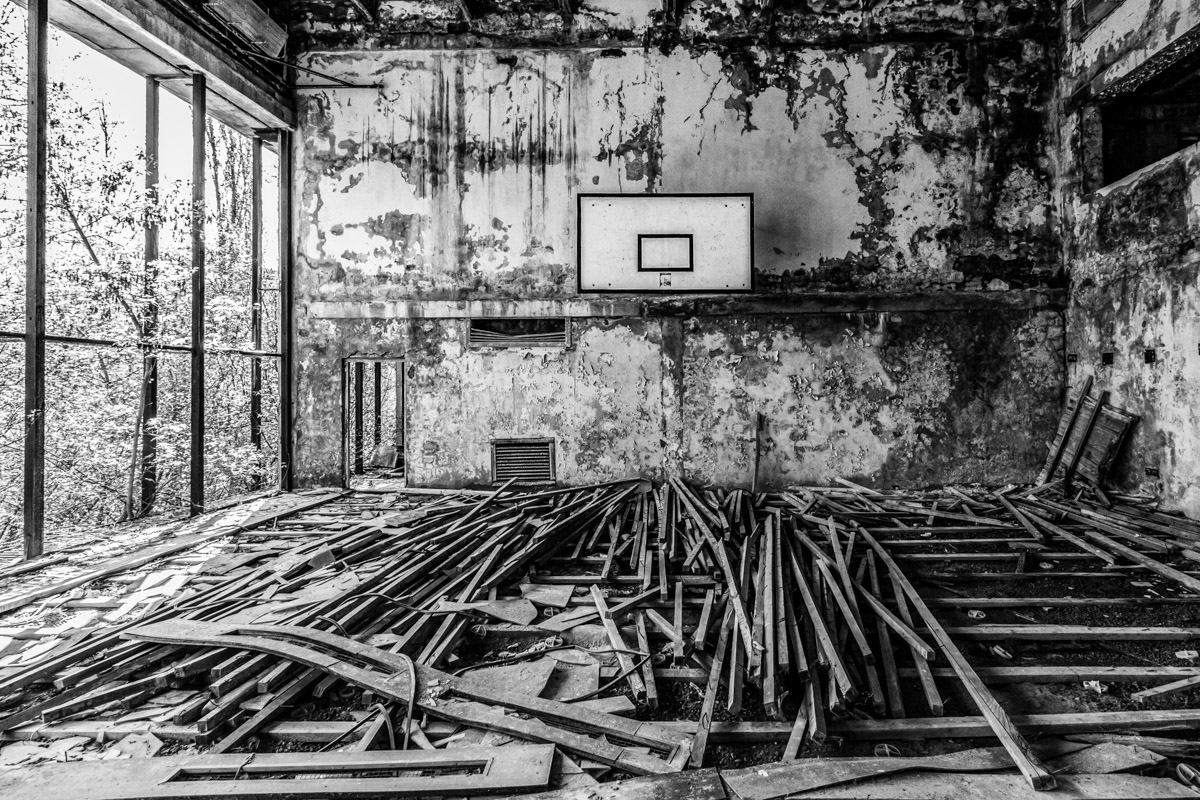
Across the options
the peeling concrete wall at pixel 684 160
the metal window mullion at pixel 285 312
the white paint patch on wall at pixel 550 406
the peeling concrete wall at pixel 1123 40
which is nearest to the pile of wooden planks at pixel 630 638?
the white paint patch on wall at pixel 550 406

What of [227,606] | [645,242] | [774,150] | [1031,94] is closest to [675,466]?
[645,242]

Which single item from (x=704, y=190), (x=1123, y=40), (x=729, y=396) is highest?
(x=1123, y=40)

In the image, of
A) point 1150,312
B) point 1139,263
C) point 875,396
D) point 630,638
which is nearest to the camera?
point 630,638

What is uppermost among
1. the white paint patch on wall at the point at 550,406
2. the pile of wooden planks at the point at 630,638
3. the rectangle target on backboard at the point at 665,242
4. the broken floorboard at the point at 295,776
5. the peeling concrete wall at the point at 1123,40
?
the peeling concrete wall at the point at 1123,40

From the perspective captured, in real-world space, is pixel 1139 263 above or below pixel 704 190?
below

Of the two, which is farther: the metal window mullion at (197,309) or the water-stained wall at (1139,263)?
the metal window mullion at (197,309)

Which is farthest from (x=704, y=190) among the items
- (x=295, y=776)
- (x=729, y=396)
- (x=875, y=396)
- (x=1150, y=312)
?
(x=295, y=776)

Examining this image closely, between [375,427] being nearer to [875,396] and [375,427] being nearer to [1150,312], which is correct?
[875,396]

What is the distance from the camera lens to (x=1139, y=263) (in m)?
5.81

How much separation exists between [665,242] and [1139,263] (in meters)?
4.97

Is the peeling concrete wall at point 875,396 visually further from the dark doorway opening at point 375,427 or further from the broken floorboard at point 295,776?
the broken floorboard at point 295,776

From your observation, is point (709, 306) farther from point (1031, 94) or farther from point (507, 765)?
point (507, 765)

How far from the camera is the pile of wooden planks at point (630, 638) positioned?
2447 mm

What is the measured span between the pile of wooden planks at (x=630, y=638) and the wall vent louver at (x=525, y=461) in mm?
1802
